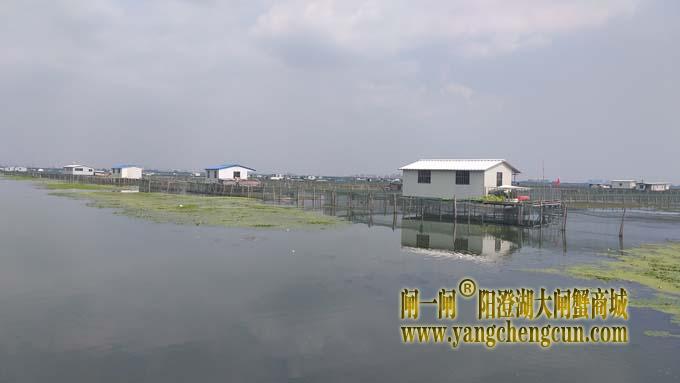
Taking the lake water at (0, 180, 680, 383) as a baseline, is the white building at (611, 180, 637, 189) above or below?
above

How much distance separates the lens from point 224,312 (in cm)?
1396

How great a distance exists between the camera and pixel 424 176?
45688 mm

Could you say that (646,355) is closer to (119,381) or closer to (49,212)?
(119,381)

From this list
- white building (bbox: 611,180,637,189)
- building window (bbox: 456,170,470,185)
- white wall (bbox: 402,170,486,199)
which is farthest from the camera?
white building (bbox: 611,180,637,189)

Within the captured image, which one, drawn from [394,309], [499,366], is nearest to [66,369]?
[394,309]

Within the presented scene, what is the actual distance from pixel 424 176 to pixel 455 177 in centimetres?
366

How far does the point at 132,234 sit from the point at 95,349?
18.9 m

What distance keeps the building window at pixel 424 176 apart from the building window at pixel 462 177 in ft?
10.7

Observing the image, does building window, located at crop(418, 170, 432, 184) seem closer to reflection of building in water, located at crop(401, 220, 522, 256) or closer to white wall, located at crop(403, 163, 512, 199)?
white wall, located at crop(403, 163, 512, 199)

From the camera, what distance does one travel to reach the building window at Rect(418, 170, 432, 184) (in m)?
45.3

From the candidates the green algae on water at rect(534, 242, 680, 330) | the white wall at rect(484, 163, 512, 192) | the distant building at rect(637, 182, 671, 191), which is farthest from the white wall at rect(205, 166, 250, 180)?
the distant building at rect(637, 182, 671, 191)

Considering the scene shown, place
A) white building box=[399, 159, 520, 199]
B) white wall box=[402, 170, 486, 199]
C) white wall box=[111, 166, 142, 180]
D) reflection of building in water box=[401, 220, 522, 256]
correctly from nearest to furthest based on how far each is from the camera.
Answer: reflection of building in water box=[401, 220, 522, 256], white building box=[399, 159, 520, 199], white wall box=[402, 170, 486, 199], white wall box=[111, 166, 142, 180]

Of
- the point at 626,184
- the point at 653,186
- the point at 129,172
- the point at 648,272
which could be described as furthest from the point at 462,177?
the point at 129,172

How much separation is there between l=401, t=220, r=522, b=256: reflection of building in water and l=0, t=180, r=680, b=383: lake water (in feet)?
3.27
